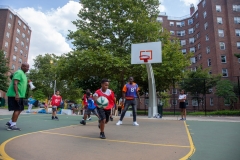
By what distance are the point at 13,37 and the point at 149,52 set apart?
49116 mm

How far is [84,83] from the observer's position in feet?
92.8

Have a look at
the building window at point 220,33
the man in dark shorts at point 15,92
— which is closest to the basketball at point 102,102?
the man in dark shorts at point 15,92

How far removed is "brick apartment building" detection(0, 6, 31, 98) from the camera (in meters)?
47.6

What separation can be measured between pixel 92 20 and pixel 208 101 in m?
26.1

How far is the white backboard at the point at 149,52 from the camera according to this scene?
42.6 feet

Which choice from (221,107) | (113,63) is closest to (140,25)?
(113,63)

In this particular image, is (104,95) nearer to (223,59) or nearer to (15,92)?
(15,92)

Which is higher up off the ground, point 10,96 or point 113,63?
point 113,63

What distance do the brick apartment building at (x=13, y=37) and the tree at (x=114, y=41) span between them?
31.7m

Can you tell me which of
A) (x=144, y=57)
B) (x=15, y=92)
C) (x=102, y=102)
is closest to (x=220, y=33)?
(x=144, y=57)

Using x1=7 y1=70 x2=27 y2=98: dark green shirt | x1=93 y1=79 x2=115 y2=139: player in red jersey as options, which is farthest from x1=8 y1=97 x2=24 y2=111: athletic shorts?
x1=93 y1=79 x2=115 y2=139: player in red jersey

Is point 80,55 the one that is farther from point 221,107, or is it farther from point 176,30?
point 176,30

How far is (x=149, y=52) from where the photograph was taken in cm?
1322

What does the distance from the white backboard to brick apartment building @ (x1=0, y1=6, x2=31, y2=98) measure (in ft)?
131
